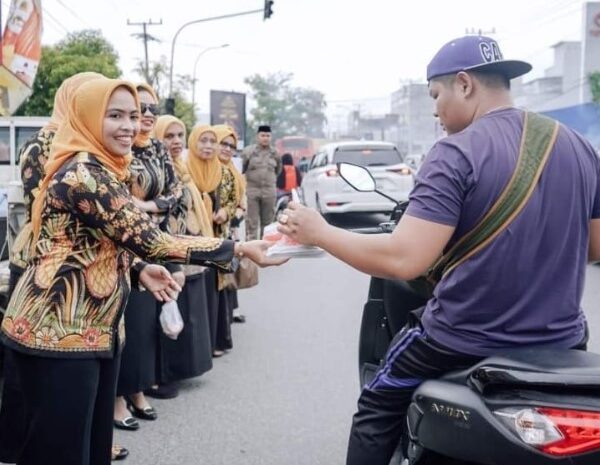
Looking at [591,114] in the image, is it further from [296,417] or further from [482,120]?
[482,120]

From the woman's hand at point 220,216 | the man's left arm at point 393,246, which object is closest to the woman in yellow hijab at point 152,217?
the woman's hand at point 220,216

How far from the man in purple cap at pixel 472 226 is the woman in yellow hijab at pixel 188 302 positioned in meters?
2.78

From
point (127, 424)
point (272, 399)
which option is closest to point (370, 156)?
point (272, 399)

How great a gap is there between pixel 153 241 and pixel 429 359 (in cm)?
99

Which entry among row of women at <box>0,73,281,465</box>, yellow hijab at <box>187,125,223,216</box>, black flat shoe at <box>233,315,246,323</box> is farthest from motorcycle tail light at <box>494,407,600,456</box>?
black flat shoe at <box>233,315,246,323</box>

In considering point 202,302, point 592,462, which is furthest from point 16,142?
point 592,462

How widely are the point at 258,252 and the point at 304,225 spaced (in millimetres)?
534

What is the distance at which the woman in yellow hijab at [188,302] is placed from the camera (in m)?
4.95

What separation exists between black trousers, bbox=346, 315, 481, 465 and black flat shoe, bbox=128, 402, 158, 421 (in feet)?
7.76

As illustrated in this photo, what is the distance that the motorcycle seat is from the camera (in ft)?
6.10

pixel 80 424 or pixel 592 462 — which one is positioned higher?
pixel 592 462

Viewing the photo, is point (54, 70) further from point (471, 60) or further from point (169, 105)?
point (471, 60)

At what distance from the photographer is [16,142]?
8586 millimetres

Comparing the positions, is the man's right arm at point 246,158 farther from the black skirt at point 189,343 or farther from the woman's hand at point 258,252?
the woman's hand at point 258,252
